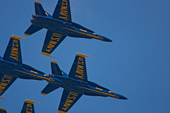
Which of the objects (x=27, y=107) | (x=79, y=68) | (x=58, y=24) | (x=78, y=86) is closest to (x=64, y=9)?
(x=58, y=24)

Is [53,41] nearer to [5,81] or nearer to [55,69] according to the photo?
[55,69]

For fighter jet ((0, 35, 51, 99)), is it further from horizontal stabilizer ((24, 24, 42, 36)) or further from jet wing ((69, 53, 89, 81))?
horizontal stabilizer ((24, 24, 42, 36))

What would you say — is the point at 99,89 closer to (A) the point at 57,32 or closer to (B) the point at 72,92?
(B) the point at 72,92

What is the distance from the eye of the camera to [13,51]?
277 ft

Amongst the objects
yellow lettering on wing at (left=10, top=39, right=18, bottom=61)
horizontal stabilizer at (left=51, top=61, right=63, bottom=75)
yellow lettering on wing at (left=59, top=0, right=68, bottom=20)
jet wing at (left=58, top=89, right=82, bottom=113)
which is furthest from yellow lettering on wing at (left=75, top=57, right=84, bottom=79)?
yellow lettering on wing at (left=10, top=39, right=18, bottom=61)

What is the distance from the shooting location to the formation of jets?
84.2 metres

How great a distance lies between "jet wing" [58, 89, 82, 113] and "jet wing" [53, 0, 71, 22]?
41.5ft

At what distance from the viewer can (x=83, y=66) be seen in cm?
8362

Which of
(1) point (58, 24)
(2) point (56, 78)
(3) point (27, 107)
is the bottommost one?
(3) point (27, 107)

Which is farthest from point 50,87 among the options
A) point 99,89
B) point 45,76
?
point 99,89

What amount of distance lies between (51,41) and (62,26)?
15.2 feet

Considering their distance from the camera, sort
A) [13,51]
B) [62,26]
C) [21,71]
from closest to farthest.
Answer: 1. [13,51]
2. [21,71]
3. [62,26]

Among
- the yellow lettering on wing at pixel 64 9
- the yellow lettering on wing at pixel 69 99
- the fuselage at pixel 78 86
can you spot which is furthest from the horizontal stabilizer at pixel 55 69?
the yellow lettering on wing at pixel 64 9

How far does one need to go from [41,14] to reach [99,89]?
52.5 ft
